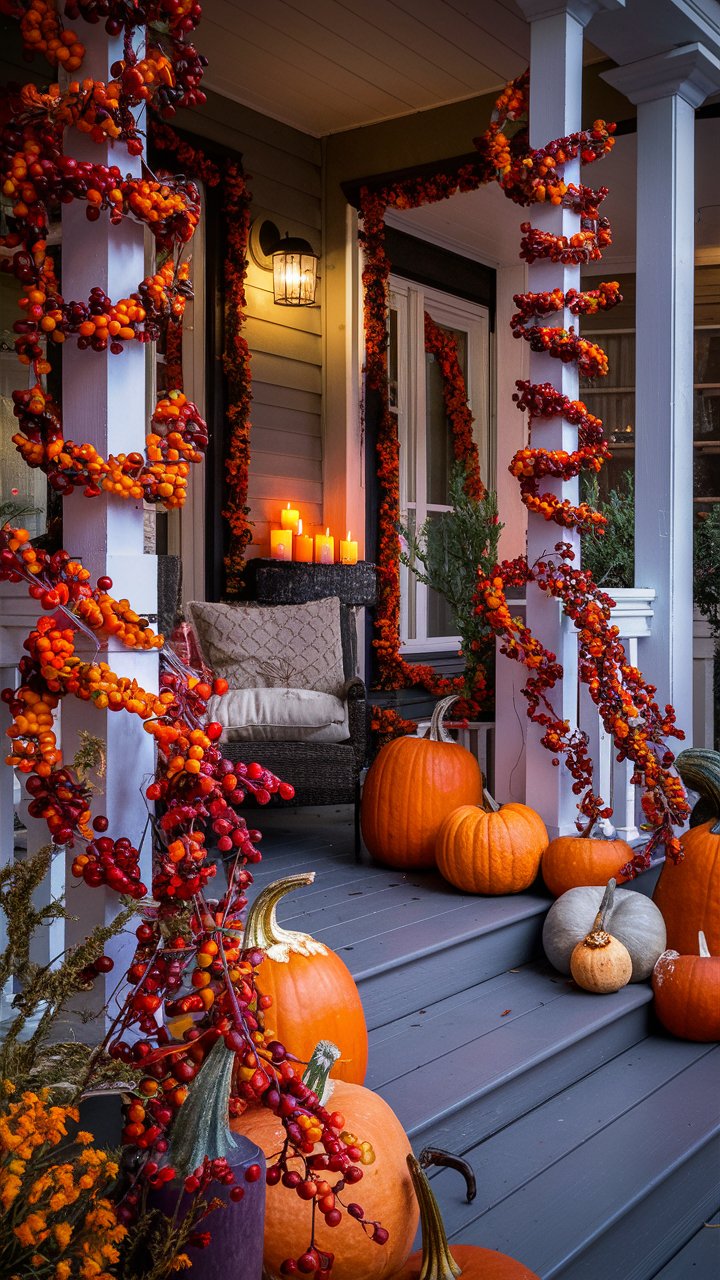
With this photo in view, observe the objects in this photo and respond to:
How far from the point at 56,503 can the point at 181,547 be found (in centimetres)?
312

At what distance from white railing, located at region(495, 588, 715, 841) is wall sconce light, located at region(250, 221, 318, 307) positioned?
98.9 inches

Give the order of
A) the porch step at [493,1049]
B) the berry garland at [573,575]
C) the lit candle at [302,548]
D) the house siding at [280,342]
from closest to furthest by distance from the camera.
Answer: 1. the porch step at [493,1049]
2. the berry garland at [573,575]
3. the house siding at [280,342]
4. the lit candle at [302,548]

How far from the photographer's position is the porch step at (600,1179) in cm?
200

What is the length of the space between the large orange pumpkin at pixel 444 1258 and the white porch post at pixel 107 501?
0.62m

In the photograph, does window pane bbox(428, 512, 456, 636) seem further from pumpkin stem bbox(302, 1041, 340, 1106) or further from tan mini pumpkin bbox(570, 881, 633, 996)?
pumpkin stem bbox(302, 1041, 340, 1106)

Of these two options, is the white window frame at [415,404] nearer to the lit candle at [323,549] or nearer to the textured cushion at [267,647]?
the lit candle at [323,549]

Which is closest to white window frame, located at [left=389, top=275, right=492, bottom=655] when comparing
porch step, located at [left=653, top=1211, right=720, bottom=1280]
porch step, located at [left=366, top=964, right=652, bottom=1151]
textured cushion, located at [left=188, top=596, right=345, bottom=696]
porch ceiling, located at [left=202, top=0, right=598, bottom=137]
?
porch ceiling, located at [left=202, top=0, right=598, bottom=137]

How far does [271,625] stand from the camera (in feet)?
15.7

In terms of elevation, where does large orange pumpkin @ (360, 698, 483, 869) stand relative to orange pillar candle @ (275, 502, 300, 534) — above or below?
below

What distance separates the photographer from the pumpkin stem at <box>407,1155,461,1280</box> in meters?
1.61

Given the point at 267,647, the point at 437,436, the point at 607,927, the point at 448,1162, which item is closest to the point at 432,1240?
the point at 448,1162

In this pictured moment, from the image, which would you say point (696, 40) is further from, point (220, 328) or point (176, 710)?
point (176, 710)

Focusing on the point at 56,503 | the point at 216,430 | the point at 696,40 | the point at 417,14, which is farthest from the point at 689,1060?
the point at 417,14

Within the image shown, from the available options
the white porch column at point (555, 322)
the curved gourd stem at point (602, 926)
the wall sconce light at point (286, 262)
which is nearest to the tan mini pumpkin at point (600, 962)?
the curved gourd stem at point (602, 926)
